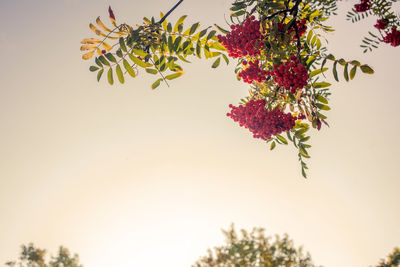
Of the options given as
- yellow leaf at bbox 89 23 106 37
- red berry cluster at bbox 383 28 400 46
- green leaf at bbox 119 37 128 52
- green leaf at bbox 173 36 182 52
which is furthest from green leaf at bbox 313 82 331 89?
yellow leaf at bbox 89 23 106 37

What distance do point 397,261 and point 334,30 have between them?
17.4 metres

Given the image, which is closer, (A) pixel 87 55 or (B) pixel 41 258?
(A) pixel 87 55

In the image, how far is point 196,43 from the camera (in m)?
2.38

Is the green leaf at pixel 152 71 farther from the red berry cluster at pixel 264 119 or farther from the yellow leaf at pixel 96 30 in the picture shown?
the red berry cluster at pixel 264 119

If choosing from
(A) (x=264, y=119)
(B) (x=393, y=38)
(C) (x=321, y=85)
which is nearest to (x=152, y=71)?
(A) (x=264, y=119)

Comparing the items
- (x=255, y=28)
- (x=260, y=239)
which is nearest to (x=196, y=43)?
(x=255, y=28)

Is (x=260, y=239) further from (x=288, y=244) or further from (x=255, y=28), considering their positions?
(x=255, y=28)

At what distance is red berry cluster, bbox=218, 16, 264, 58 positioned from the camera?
222 centimetres

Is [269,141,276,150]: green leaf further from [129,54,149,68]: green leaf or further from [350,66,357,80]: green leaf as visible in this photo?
[129,54,149,68]: green leaf

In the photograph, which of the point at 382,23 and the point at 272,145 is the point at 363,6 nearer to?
the point at 382,23

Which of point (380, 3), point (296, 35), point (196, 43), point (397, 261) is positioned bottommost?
point (397, 261)

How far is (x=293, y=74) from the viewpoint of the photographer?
2018 millimetres

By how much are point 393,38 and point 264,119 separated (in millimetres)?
2130

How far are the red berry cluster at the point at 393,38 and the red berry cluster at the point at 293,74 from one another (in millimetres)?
1934
